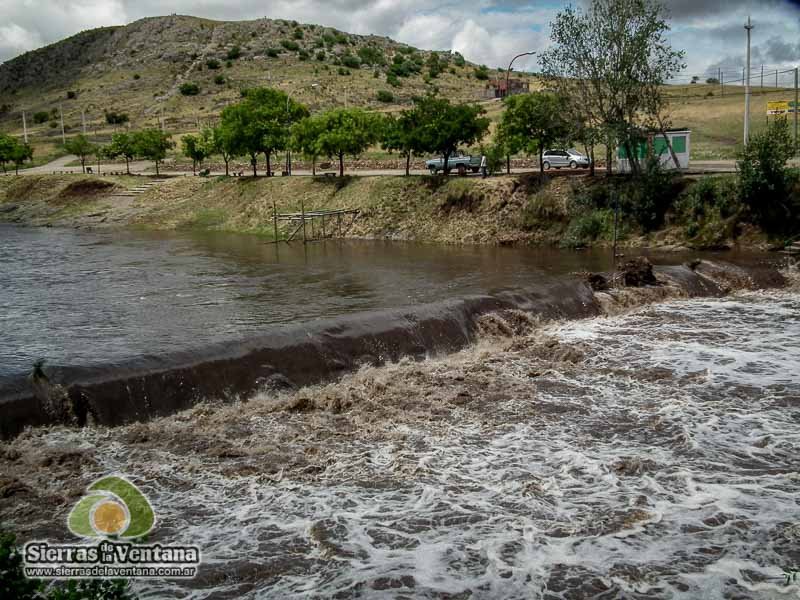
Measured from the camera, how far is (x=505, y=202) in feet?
134

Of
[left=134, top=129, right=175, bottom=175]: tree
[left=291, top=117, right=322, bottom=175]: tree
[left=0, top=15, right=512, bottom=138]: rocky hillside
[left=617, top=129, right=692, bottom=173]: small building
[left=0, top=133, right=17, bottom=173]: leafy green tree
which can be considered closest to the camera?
[left=617, top=129, right=692, bottom=173]: small building

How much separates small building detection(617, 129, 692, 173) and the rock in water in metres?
A: 14.1

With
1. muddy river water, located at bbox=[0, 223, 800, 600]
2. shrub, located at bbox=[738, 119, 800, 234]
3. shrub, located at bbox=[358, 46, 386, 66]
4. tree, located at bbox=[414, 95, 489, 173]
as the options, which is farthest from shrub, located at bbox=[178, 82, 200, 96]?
muddy river water, located at bbox=[0, 223, 800, 600]

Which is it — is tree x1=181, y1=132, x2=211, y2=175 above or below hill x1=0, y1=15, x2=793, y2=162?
below

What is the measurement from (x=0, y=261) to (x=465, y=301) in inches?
1022

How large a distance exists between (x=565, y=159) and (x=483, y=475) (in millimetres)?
37653

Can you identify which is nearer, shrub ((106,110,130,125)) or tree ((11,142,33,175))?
tree ((11,142,33,175))

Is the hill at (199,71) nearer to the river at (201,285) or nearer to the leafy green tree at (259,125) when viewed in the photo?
the leafy green tree at (259,125)

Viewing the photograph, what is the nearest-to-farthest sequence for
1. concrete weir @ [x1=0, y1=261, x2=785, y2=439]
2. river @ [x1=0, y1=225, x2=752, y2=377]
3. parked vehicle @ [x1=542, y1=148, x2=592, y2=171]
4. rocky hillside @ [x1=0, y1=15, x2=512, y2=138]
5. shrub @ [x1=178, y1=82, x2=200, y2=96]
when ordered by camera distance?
concrete weir @ [x1=0, y1=261, x2=785, y2=439] → river @ [x1=0, y1=225, x2=752, y2=377] → parked vehicle @ [x1=542, y1=148, x2=592, y2=171] → rocky hillside @ [x1=0, y1=15, x2=512, y2=138] → shrub @ [x1=178, y1=82, x2=200, y2=96]

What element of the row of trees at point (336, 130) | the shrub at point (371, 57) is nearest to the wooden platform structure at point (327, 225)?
the row of trees at point (336, 130)

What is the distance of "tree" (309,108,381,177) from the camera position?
4969 cm

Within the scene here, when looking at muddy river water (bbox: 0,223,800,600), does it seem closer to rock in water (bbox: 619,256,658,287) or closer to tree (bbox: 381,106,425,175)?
rock in water (bbox: 619,256,658,287)

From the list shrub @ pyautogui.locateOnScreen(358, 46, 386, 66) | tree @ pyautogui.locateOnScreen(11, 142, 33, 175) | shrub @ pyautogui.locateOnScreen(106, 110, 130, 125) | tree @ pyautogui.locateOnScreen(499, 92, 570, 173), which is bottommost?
tree @ pyautogui.locateOnScreen(499, 92, 570, 173)

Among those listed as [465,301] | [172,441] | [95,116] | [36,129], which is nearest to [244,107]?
[465,301]
